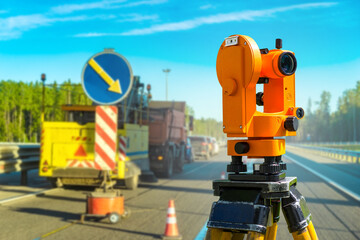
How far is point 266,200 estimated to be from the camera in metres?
2.67

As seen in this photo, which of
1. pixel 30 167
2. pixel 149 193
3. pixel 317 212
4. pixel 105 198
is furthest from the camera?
pixel 30 167

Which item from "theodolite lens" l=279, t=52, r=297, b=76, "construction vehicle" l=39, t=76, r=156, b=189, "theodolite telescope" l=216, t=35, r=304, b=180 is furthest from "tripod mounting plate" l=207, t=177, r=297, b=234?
"construction vehicle" l=39, t=76, r=156, b=189

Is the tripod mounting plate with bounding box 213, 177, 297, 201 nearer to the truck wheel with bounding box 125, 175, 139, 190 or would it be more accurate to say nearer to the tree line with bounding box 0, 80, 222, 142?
the truck wheel with bounding box 125, 175, 139, 190

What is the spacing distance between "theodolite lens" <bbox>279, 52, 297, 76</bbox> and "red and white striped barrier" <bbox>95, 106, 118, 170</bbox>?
6341mm

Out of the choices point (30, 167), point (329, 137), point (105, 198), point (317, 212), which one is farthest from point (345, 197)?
point (329, 137)

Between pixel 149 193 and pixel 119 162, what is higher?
pixel 119 162

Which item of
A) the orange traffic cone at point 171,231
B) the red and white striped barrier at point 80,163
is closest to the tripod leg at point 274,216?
the orange traffic cone at point 171,231

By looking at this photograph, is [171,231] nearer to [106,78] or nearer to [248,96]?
[106,78]

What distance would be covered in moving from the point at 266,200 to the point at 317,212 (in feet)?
22.1

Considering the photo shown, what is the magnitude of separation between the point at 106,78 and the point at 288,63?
5907 mm

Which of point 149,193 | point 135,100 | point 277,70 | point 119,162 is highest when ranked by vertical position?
point 135,100

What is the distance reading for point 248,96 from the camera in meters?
2.57

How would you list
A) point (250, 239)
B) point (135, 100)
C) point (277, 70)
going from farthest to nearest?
point (135, 100) < point (277, 70) < point (250, 239)

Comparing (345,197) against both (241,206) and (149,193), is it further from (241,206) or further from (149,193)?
(241,206)
